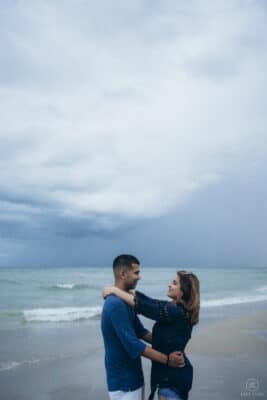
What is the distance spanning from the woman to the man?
0.08 meters

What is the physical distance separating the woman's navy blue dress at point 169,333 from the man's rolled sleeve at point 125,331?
0.43ft

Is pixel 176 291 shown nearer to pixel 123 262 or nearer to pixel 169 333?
pixel 169 333

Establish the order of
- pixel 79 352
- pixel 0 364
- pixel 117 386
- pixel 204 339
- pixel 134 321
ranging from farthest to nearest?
pixel 204 339 → pixel 79 352 → pixel 0 364 → pixel 134 321 → pixel 117 386

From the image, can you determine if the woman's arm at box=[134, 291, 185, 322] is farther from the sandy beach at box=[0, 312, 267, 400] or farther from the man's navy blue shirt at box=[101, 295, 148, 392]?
the sandy beach at box=[0, 312, 267, 400]

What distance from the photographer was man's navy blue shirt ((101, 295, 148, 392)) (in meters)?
3.36

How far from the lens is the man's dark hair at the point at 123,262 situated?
3.58 metres

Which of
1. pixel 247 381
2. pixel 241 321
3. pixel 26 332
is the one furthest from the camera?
pixel 241 321

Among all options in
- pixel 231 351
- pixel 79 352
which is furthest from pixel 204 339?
pixel 79 352

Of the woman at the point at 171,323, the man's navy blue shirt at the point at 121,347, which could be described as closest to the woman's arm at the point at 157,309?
the woman at the point at 171,323

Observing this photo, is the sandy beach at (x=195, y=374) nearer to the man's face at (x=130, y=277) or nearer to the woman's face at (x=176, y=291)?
the woman's face at (x=176, y=291)

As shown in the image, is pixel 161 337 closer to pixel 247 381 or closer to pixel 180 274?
pixel 180 274

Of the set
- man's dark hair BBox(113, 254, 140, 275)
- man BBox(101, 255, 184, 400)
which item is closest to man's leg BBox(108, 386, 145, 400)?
man BBox(101, 255, 184, 400)

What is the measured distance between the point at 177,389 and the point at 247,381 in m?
4.39

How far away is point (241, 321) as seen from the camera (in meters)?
15.7
